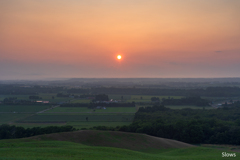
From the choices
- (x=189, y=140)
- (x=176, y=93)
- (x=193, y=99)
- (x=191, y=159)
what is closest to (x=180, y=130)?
(x=189, y=140)

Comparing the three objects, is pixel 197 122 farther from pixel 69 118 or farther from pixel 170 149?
pixel 69 118

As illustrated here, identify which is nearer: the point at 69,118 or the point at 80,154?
the point at 80,154

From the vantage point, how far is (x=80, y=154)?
46.2ft

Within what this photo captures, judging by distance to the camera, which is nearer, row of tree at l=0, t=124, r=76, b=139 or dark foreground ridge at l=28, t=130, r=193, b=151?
dark foreground ridge at l=28, t=130, r=193, b=151

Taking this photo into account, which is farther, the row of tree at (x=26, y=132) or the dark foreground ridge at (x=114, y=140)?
the row of tree at (x=26, y=132)

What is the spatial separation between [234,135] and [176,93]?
77440mm

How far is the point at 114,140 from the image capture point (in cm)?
2206

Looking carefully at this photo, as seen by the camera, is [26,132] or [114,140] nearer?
[114,140]

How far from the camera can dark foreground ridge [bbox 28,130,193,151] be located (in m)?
21.1

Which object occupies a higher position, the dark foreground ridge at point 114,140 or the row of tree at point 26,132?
the dark foreground ridge at point 114,140

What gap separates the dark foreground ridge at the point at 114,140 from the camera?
69.2 feet

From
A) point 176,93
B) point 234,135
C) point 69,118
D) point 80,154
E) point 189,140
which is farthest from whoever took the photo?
point 176,93

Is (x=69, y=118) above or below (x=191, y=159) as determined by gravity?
below

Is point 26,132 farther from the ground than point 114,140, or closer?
closer
